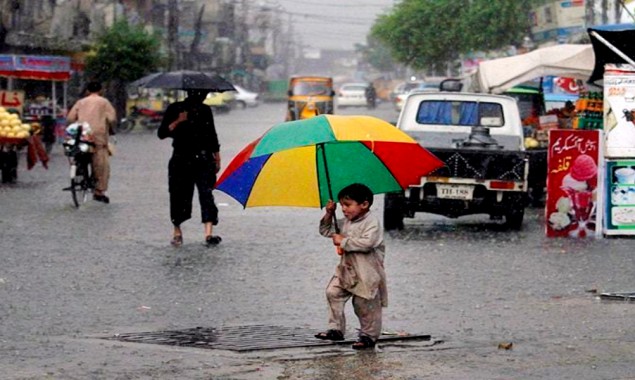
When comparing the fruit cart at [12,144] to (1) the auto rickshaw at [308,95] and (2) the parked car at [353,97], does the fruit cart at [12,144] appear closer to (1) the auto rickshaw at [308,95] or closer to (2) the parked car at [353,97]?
(1) the auto rickshaw at [308,95]

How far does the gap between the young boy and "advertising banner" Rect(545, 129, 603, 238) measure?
7.65 metres

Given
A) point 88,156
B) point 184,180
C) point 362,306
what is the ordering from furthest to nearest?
point 88,156, point 184,180, point 362,306

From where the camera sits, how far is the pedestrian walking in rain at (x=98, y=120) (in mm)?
20812

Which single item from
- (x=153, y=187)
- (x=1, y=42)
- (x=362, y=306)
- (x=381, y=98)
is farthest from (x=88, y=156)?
(x=381, y=98)

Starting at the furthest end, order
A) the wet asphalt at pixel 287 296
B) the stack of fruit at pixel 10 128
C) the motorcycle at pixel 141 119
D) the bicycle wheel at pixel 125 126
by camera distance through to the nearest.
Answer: the motorcycle at pixel 141 119 < the bicycle wheel at pixel 125 126 < the stack of fruit at pixel 10 128 < the wet asphalt at pixel 287 296

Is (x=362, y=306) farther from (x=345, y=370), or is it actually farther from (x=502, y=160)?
(x=502, y=160)

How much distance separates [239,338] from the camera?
957 cm

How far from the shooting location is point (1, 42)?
46.5 metres

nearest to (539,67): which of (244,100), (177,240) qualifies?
(177,240)

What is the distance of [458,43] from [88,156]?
51.8 metres

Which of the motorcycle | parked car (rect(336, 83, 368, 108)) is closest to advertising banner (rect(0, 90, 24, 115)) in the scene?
the motorcycle

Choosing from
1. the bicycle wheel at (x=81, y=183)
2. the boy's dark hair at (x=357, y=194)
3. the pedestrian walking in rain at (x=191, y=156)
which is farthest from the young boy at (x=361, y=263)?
the bicycle wheel at (x=81, y=183)

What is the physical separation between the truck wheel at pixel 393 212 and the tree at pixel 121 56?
122 ft

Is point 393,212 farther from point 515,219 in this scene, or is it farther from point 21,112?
point 21,112
